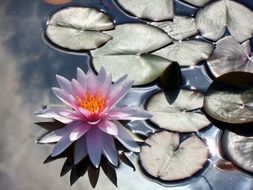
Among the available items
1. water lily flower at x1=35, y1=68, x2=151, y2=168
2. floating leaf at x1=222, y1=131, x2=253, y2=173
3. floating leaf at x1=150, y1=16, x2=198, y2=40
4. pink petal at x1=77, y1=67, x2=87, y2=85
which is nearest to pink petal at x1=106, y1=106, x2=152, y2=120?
water lily flower at x1=35, y1=68, x2=151, y2=168

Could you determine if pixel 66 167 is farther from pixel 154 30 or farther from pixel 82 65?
pixel 154 30

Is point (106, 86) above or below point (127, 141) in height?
above

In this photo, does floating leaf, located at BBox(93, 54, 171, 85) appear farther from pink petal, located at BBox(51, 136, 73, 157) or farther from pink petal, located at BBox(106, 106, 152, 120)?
pink petal, located at BBox(51, 136, 73, 157)

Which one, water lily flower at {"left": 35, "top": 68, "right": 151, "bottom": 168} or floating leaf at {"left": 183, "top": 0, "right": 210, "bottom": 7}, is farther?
floating leaf at {"left": 183, "top": 0, "right": 210, "bottom": 7}

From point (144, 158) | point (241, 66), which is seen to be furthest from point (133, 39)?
point (144, 158)

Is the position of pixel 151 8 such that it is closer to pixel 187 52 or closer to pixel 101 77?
pixel 187 52

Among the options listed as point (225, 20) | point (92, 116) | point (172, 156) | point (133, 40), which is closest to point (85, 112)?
point (92, 116)
